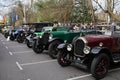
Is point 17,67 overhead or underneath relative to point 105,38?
underneath

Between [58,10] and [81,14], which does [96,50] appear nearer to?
[58,10]

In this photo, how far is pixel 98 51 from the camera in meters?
6.64

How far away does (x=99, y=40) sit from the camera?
7309mm

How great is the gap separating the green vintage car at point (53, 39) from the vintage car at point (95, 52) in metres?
1.82

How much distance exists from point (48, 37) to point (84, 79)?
5339mm

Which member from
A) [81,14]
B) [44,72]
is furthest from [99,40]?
[81,14]

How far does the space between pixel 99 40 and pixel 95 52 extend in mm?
807

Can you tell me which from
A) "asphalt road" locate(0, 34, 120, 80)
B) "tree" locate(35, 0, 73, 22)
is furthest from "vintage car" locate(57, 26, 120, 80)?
"tree" locate(35, 0, 73, 22)

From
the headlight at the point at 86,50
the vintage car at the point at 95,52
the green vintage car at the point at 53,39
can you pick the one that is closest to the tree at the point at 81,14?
the green vintage car at the point at 53,39

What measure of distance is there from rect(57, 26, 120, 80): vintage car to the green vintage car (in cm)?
182

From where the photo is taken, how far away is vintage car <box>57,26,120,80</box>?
263 inches

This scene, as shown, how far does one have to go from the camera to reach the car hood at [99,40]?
7.22 meters

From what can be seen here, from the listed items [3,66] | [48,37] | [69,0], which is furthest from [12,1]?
[3,66]

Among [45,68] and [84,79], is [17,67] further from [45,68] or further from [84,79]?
[84,79]
